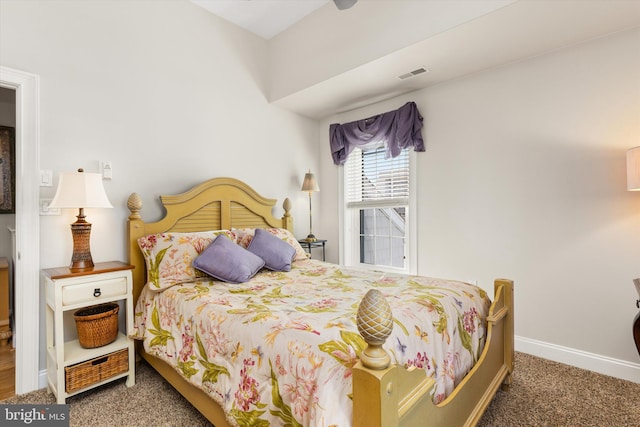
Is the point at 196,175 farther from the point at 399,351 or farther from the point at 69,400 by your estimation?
the point at 399,351

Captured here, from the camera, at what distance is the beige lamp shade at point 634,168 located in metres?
1.86

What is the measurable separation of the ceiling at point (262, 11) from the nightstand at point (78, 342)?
251 cm

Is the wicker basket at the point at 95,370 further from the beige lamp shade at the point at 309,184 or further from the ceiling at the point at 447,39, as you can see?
the ceiling at the point at 447,39

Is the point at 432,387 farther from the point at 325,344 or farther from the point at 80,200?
the point at 80,200

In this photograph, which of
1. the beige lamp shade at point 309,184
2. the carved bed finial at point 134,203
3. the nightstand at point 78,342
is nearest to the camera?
the nightstand at point 78,342

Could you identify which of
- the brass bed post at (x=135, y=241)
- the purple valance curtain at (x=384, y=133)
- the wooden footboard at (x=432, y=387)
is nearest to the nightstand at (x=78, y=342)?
the brass bed post at (x=135, y=241)

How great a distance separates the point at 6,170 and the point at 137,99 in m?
1.91

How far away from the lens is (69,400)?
191cm

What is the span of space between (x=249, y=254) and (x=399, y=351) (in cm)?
144

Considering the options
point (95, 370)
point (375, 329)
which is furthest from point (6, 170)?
point (375, 329)

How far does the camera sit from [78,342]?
2.11 meters

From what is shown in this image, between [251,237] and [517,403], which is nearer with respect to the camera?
[517,403]
